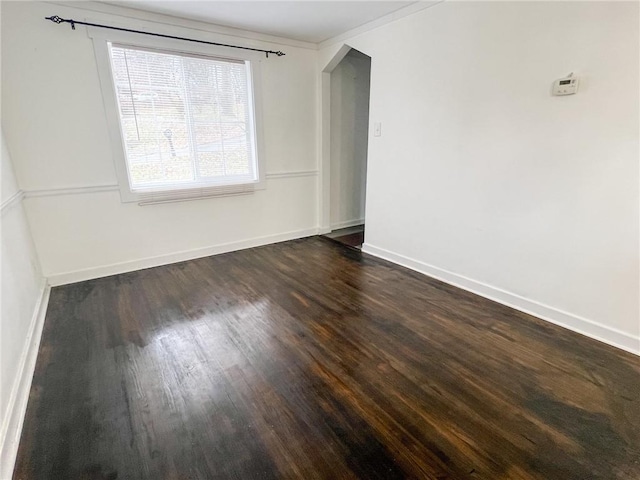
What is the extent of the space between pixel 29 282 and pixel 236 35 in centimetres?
288

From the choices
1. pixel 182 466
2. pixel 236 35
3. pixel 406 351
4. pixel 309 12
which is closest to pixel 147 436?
pixel 182 466

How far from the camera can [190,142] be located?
332 centimetres

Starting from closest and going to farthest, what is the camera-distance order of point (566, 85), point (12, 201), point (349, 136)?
point (566, 85)
point (12, 201)
point (349, 136)

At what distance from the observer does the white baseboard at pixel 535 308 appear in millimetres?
2031

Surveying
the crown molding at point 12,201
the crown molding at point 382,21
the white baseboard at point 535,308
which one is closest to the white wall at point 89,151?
the crown molding at point 12,201

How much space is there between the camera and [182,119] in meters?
3.22

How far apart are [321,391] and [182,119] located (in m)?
2.87

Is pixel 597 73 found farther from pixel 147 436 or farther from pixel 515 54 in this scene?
pixel 147 436

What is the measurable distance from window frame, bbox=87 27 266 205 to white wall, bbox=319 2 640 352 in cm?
128

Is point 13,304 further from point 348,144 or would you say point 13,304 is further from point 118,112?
point 348,144

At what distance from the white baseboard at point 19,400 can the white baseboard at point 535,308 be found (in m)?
2.96

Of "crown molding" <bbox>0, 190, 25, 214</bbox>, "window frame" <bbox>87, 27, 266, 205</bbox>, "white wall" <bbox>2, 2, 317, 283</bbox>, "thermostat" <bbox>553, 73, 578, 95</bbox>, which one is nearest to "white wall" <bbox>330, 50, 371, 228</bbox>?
"white wall" <bbox>2, 2, 317, 283</bbox>

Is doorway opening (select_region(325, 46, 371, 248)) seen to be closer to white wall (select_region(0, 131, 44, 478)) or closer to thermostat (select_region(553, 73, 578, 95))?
thermostat (select_region(553, 73, 578, 95))

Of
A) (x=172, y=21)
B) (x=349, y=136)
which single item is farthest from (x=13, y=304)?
(x=349, y=136)
